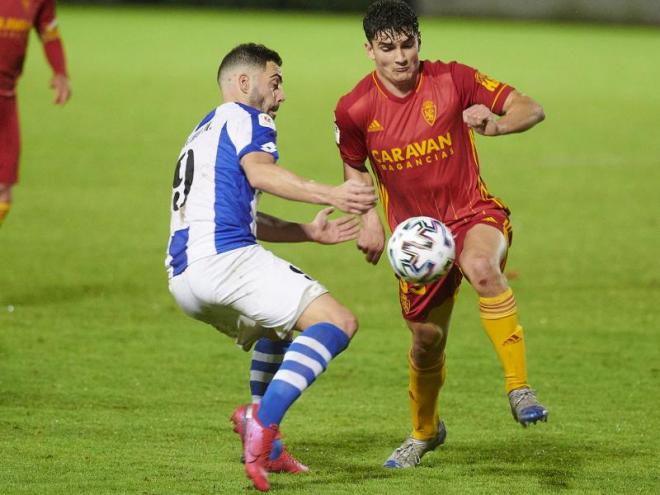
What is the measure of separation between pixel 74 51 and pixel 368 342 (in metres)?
24.7

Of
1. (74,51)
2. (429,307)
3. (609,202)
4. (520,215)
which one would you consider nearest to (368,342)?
(429,307)

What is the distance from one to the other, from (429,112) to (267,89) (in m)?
0.96

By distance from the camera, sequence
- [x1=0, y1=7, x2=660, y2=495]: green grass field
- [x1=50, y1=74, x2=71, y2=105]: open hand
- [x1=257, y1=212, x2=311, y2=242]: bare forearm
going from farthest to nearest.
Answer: [x1=50, y1=74, x2=71, y2=105]: open hand → [x1=0, y1=7, x2=660, y2=495]: green grass field → [x1=257, y1=212, x2=311, y2=242]: bare forearm

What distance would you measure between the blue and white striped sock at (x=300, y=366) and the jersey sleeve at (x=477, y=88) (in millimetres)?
1635

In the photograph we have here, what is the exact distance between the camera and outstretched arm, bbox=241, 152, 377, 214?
232 inches

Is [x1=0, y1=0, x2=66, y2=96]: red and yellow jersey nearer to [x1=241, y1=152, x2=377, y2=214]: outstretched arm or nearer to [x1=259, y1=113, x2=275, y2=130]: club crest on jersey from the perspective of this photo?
[x1=259, y1=113, x2=275, y2=130]: club crest on jersey

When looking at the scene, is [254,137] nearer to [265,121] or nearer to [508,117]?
[265,121]

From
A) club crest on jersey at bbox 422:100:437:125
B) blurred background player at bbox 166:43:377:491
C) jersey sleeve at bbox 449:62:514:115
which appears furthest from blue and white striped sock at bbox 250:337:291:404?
jersey sleeve at bbox 449:62:514:115

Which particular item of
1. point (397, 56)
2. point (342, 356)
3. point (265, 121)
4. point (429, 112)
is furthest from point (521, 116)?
point (342, 356)

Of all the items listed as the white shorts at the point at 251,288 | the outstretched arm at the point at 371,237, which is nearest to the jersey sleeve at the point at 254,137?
the white shorts at the point at 251,288

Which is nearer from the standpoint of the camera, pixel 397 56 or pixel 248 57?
pixel 248 57

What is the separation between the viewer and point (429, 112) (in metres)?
7.07

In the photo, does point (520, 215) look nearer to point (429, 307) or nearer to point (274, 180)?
point (429, 307)

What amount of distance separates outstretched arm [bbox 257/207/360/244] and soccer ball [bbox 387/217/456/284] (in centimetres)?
23
